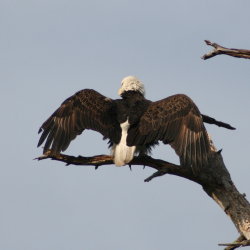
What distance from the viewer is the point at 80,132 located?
11.6m

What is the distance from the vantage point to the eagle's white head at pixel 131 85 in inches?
480

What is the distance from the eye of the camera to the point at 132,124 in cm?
1123

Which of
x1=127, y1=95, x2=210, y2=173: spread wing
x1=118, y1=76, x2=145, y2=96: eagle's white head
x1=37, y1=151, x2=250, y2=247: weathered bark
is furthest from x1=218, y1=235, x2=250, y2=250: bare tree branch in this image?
x1=118, y1=76, x2=145, y2=96: eagle's white head

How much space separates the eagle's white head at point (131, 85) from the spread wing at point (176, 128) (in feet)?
2.66

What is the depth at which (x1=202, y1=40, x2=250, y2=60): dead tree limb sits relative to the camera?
1007cm

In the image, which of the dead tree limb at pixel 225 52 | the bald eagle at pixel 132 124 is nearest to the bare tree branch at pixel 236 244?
the bald eagle at pixel 132 124

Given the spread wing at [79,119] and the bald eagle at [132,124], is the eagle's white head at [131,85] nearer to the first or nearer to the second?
the bald eagle at [132,124]

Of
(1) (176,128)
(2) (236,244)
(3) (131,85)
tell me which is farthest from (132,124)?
(2) (236,244)

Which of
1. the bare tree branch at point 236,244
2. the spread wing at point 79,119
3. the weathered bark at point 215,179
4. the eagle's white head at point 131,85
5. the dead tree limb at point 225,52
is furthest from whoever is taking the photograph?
the eagle's white head at point 131,85

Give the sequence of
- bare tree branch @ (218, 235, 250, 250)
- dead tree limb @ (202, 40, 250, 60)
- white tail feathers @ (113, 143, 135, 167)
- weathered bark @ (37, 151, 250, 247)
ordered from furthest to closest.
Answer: white tail feathers @ (113, 143, 135, 167) → weathered bark @ (37, 151, 250, 247) → dead tree limb @ (202, 40, 250, 60) → bare tree branch @ (218, 235, 250, 250)

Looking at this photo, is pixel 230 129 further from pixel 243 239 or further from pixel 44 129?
pixel 44 129

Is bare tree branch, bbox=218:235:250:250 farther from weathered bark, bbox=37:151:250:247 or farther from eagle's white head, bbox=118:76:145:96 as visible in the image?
eagle's white head, bbox=118:76:145:96

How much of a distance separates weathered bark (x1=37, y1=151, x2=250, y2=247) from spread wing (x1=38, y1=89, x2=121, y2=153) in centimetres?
76

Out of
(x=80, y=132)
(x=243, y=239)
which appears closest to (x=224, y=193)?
(x=243, y=239)
